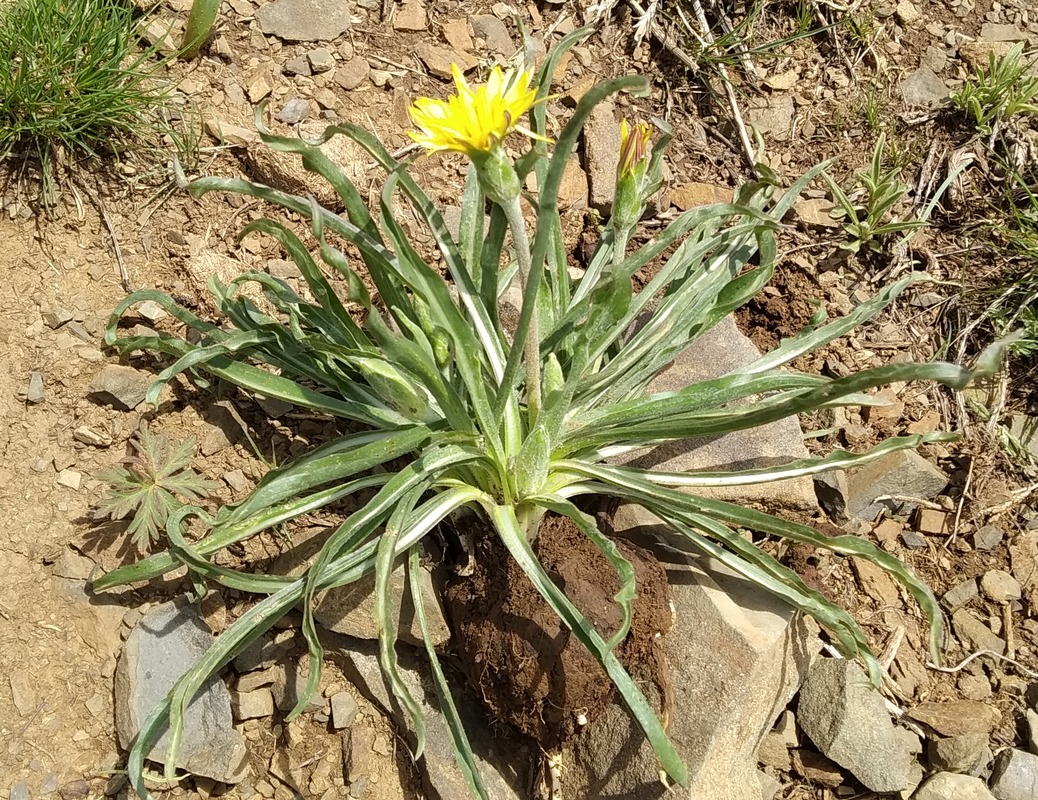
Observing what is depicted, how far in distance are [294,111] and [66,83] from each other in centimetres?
70

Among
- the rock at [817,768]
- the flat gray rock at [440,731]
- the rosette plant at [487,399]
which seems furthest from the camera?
the rock at [817,768]

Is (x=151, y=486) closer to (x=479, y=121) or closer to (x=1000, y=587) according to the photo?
(x=479, y=121)

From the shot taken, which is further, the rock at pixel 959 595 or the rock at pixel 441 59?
the rock at pixel 441 59

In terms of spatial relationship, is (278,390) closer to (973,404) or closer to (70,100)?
(70,100)

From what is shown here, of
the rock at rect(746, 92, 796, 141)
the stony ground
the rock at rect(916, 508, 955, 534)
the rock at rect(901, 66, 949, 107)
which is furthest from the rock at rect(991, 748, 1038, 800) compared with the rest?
the rock at rect(901, 66, 949, 107)

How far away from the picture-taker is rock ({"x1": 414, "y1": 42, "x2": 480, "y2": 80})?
315 centimetres

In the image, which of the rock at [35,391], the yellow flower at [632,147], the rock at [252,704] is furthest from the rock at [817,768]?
the rock at [35,391]

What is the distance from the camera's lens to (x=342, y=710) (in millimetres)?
2270

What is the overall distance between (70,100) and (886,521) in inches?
112

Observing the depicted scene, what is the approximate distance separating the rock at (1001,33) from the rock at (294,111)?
2.69 meters

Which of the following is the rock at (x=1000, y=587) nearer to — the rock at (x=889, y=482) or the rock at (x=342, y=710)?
the rock at (x=889, y=482)

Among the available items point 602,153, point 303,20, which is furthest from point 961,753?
point 303,20

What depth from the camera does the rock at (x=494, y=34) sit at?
3238 mm

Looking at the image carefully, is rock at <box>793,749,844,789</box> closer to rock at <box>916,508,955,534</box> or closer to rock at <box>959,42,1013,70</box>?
rock at <box>916,508,955,534</box>
